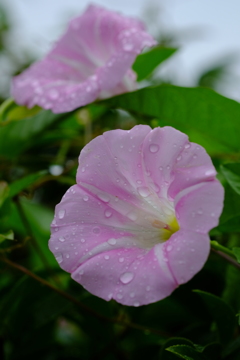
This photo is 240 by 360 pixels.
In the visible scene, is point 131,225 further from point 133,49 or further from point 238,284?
point 133,49

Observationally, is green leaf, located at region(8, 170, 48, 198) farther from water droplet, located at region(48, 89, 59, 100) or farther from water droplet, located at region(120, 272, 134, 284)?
water droplet, located at region(120, 272, 134, 284)

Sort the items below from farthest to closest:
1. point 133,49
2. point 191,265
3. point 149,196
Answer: point 133,49 → point 149,196 → point 191,265

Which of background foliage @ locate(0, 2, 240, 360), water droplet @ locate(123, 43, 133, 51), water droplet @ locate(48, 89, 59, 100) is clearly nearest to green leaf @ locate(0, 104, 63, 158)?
background foliage @ locate(0, 2, 240, 360)

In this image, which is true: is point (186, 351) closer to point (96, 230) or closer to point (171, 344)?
point (171, 344)

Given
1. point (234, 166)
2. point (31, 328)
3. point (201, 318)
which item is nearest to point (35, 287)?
point (31, 328)

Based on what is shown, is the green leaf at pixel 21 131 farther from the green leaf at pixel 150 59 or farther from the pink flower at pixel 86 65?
the green leaf at pixel 150 59
